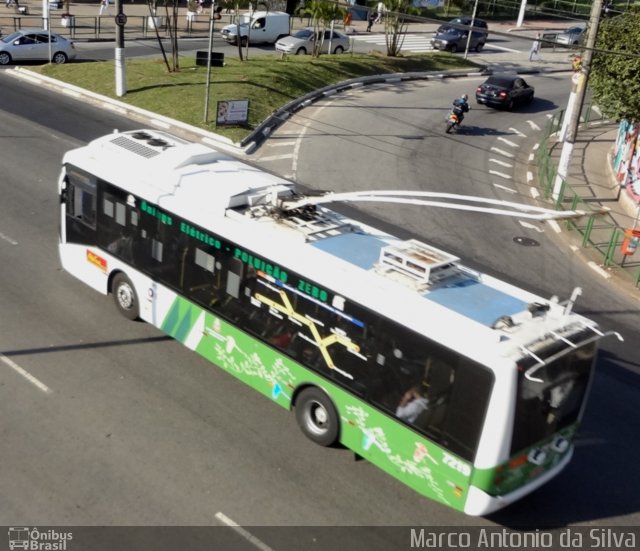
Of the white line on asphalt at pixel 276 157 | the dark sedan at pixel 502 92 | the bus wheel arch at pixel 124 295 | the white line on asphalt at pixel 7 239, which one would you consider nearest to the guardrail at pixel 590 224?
the dark sedan at pixel 502 92

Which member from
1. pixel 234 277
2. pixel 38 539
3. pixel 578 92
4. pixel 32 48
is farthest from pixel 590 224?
pixel 32 48

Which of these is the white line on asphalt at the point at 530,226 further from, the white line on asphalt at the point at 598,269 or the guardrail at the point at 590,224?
the white line on asphalt at the point at 598,269

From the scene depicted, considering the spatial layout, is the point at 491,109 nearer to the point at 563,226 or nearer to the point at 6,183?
the point at 563,226

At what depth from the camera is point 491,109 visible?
1453 inches

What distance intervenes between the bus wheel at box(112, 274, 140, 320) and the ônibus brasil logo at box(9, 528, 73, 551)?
209 inches

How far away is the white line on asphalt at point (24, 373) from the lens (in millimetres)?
11957

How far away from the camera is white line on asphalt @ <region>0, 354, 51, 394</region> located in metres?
12.0

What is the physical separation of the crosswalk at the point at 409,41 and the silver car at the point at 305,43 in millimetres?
5859

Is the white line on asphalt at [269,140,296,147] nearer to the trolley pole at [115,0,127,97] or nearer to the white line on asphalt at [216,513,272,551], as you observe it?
the trolley pole at [115,0,127,97]

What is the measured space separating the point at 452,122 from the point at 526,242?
11.3 meters

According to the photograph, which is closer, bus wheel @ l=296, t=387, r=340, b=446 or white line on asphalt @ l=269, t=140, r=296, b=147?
bus wheel @ l=296, t=387, r=340, b=446

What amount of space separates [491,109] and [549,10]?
38578 mm

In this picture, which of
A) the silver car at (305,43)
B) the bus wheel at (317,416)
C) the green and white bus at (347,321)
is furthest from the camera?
the silver car at (305,43)

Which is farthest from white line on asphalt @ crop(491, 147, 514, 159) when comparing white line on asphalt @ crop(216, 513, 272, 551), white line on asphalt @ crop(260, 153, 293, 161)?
white line on asphalt @ crop(216, 513, 272, 551)
